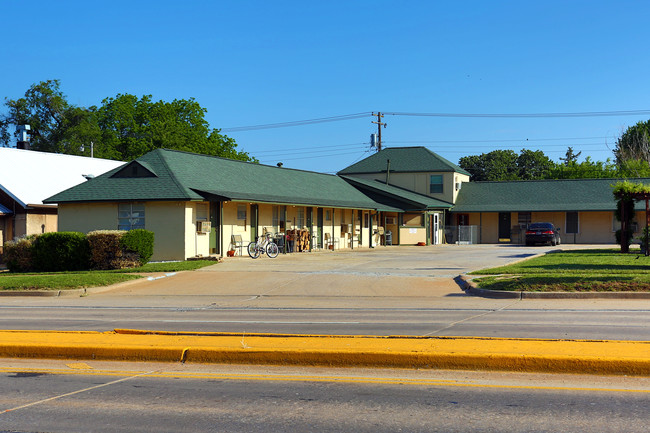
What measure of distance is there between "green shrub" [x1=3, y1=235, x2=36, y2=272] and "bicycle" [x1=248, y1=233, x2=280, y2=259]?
9.58 meters

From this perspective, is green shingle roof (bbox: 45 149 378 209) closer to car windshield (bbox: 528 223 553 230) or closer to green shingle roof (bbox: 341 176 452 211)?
green shingle roof (bbox: 341 176 452 211)

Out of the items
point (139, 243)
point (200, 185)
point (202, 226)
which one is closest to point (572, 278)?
point (139, 243)

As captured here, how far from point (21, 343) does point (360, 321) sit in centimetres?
622

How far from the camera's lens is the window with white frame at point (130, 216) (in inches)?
1249

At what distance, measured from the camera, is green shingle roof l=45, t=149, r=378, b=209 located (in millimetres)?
31438

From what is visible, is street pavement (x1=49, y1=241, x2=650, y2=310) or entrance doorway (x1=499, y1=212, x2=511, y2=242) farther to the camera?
→ entrance doorway (x1=499, y1=212, x2=511, y2=242)

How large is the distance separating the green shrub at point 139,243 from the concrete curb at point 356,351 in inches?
660

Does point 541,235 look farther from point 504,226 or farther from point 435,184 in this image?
point 435,184

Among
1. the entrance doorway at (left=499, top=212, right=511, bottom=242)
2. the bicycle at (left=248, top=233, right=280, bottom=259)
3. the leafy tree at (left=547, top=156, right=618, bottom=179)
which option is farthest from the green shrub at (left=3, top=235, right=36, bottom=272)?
the leafy tree at (left=547, top=156, right=618, bottom=179)

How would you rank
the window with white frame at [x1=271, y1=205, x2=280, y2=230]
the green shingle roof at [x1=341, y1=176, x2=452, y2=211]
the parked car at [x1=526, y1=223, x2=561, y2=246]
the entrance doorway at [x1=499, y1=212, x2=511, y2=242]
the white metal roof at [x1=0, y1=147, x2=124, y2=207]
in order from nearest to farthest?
the white metal roof at [x1=0, y1=147, x2=124, y2=207] → the window with white frame at [x1=271, y1=205, x2=280, y2=230] → the parked car at [x1=526, y1=223, x2=561, y2=246] → the green shingle roof at [x1=341, y1=176, x2=452, y2=211] → the entrance doorway at [x1=499, y1=212, x2=511, y2=242]

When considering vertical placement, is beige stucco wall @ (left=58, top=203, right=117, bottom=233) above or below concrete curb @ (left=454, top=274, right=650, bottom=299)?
above

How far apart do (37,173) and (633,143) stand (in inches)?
3220

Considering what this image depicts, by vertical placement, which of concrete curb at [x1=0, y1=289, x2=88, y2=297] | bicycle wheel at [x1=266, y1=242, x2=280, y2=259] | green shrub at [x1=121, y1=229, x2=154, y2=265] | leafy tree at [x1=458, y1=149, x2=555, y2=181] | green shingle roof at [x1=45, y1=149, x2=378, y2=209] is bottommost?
concrete curb at [x1=0, y1=289, x2=88, y2=297]

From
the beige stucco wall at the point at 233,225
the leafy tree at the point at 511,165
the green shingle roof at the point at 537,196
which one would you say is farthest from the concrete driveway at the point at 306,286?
the leafy tree at the point at 511,165
